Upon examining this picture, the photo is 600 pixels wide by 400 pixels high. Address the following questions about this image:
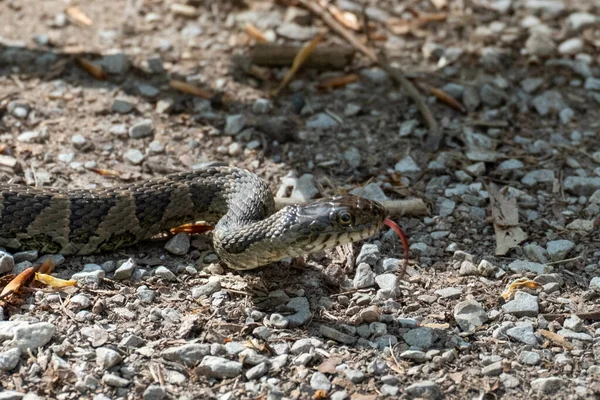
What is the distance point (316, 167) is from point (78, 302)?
2769 millimetres

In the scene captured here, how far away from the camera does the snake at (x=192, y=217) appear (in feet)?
19.9

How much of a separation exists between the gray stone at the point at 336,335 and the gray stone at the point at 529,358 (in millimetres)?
1098

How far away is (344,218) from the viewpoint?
6.04 metres

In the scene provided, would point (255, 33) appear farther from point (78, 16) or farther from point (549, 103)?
point (549, 103)

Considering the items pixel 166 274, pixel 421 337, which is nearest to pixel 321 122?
pixel 166 274

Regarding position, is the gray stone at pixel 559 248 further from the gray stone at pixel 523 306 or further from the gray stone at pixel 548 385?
the gray stone at pixel 548 385

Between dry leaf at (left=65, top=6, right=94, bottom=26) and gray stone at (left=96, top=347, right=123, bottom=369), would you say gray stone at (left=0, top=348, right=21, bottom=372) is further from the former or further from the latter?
dry leaf at (left=65, top=6, right=94, bottom=26)

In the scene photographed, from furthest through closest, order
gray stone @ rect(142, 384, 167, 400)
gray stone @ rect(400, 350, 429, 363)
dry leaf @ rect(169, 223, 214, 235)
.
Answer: dry leaf @ rect(169, 223, 214, 235) → gray stone @ rect(400, 350, 429, 363) → gray stone @ rect(142, 384, 167, 400)

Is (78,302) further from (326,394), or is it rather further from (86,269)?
(326,394)

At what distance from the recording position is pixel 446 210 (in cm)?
720

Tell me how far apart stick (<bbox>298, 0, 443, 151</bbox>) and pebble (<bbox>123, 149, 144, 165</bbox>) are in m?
2.72

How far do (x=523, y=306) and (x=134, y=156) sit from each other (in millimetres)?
3797

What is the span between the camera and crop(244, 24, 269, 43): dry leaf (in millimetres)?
9516

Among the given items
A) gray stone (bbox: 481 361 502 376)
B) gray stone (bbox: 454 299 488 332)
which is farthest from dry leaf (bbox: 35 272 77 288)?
gray stone (bbox: 481 361 502 376)
